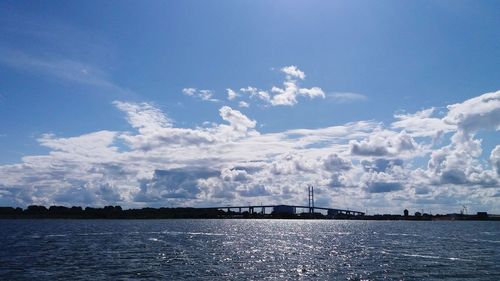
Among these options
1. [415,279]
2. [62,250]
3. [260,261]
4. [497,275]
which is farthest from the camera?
[62,250]

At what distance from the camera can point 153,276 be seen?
59375mm

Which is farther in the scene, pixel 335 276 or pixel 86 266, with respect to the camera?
pixel 86 266

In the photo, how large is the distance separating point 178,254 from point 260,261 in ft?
57.8

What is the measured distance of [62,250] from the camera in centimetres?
9362

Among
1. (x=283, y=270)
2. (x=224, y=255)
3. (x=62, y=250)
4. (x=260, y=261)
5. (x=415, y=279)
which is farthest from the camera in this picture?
(x=62, y=250)

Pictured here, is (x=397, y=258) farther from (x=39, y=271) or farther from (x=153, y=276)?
(x=39, y=271)

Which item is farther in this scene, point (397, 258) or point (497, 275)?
point (397, 258)

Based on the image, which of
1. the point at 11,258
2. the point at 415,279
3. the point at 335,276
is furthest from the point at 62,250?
the point at 415,279

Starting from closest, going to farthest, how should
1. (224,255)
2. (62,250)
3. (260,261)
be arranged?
1. (260,261)
2. (224,255)
3. (62,250)

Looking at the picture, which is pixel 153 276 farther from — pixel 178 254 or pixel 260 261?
pixel 178 254

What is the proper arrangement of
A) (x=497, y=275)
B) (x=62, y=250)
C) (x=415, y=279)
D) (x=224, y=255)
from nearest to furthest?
(x=415, y=279)
(x=497, y=275)
(x=224, y=255)
(x=62, y=250)

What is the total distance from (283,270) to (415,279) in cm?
1749

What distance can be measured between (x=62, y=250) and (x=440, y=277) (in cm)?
6869

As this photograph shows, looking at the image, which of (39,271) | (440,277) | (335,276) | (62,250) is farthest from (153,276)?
(62,250)
